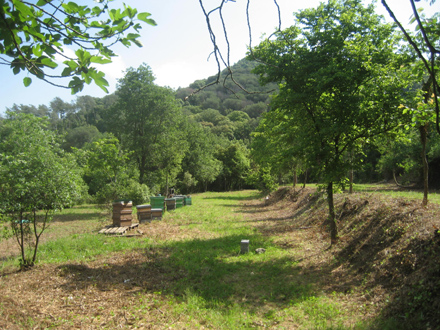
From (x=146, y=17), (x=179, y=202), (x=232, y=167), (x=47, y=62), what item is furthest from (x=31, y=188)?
(x=232, y=167)

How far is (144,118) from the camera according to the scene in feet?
74.8

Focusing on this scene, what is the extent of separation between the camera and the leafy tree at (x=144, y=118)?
22.5 m

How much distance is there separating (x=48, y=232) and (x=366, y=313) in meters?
12.7

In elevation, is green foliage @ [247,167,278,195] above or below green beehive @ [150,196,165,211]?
above

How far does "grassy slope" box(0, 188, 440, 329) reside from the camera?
15.6ft

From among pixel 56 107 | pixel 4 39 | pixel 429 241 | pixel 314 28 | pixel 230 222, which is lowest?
pixel 230 222

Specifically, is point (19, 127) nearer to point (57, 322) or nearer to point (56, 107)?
point (57, 322)

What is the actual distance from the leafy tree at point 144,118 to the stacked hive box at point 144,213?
356 inches

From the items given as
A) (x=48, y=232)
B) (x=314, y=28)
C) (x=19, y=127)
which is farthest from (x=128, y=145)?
(x=314, y=28)

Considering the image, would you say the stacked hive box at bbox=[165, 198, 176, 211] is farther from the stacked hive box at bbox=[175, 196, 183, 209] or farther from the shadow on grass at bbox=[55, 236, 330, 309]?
the shadow on grass at bbox=[55, 236, 330, 309]

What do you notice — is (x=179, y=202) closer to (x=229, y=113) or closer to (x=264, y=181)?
(x=264, y=181)

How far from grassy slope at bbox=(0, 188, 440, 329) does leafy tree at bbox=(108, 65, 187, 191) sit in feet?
43.4

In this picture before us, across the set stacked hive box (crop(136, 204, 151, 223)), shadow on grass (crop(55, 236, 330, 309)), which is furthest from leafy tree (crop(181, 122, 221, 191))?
shadow on grass (crop(55, 236, 330, 309))

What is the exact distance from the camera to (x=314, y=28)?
8.44 metres
